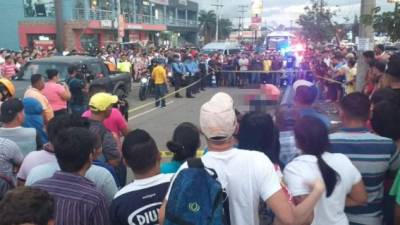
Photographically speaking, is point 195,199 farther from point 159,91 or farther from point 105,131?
point 159,91

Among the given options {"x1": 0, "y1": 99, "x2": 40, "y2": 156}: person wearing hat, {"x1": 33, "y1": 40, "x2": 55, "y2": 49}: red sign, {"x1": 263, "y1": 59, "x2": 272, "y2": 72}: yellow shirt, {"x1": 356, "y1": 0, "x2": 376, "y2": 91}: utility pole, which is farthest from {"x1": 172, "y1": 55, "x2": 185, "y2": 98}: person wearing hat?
{"x1": 33, "y1": 40, "x2": 55, "y2": 49}: red sign

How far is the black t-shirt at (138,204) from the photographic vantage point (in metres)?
2.73

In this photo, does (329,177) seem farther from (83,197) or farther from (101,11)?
(101,11)

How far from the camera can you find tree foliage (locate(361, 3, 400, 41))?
7.36 metres

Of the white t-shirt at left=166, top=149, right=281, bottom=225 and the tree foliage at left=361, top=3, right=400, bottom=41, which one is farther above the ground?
the tree foliage at left=361, top=3, right=400, bottom=41

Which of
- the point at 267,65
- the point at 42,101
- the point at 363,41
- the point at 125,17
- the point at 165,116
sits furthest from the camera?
the point at 125,17

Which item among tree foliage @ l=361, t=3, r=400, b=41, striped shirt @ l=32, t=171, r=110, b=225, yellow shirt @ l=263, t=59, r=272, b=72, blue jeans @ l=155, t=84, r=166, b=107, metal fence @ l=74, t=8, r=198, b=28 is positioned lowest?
blue jeans @ l=155, t=84, r=166, b=107

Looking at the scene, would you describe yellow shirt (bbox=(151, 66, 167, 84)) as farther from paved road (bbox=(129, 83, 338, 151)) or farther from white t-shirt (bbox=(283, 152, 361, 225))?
white t-shirt (bbox=(283, 152, 361, 225))

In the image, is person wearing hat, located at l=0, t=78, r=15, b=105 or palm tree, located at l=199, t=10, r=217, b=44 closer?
person wearing hat, located at l=0, t=78, r=15, b=105

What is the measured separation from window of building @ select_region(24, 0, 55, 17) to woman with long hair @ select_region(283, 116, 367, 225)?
4315 centimetres

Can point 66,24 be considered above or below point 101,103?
above

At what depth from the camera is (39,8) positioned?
42.9 metres

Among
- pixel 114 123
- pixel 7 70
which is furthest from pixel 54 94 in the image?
pixel 7 70

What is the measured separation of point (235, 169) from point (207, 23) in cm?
10100
